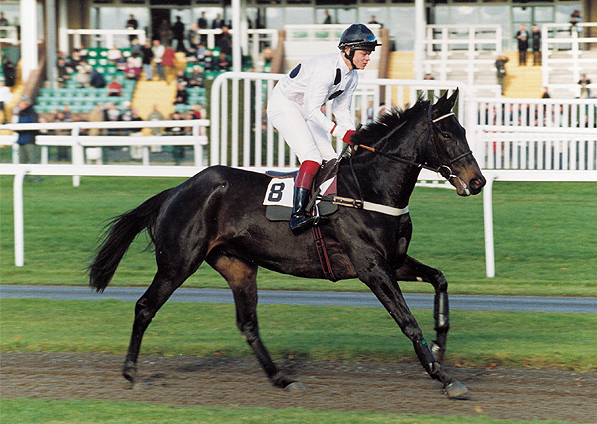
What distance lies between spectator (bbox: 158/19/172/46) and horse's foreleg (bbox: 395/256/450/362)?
2052 centimetres

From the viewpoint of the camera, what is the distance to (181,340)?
592 centimetres

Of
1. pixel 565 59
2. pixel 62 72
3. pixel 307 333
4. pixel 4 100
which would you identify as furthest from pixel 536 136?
pixel 62 72

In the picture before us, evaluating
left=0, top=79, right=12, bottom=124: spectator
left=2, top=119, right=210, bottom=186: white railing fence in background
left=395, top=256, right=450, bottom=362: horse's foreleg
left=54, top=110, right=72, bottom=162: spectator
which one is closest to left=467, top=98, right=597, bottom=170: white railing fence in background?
left=2, top=119, right=210, bottom=186: white railing fence in background

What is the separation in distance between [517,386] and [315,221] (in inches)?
59.2

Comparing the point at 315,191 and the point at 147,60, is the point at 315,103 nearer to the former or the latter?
the point at 315,191

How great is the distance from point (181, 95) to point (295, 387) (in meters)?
15.4

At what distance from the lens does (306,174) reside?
4.87 metres

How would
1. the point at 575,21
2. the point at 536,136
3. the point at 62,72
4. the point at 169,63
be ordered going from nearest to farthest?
the point at 536,136 → the point at 169,63 → the point at 575,21 → the point at 62,72

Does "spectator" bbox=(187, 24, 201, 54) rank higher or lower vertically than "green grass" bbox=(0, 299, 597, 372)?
higher

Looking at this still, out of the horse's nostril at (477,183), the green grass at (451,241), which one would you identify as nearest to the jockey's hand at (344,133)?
the horse's nostril at (477,183)

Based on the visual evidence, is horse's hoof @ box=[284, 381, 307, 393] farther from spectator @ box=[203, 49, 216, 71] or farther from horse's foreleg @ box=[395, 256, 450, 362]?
spectator @ box=[203, 49, 216, 71]

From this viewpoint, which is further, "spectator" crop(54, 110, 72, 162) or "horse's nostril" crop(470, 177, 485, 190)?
"spectator" crop(54, 110, 72, 162)

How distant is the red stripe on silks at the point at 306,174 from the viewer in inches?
191

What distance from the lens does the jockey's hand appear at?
16.5 feet
